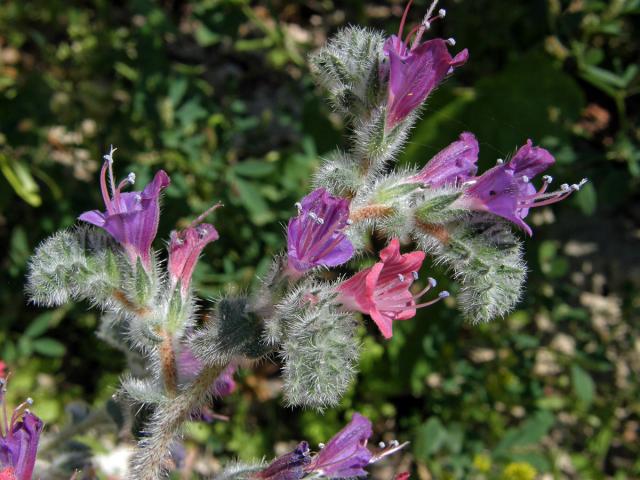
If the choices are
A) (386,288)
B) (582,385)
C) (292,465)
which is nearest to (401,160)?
(582,385)

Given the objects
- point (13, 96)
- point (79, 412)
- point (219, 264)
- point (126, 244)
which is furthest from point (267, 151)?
point (126, 244)

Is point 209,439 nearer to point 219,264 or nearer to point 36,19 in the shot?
point 219,264

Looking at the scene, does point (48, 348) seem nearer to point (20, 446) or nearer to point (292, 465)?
point (20, 446)

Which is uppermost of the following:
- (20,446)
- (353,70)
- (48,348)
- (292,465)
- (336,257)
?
(353,70)

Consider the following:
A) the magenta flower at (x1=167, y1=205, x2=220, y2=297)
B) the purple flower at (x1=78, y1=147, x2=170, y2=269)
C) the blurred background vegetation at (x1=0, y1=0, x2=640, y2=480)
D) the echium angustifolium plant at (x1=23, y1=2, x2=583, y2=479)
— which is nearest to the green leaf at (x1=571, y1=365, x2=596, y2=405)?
the blurred background vegetation at (x1=0, y1=0, x2=640, y2=480)

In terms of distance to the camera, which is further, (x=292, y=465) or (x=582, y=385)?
(x=582, y=385)

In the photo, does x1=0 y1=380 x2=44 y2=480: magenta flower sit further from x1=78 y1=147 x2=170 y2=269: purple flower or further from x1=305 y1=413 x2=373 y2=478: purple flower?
x1=305 y1=413 x2=373 y2=478: purple flower
